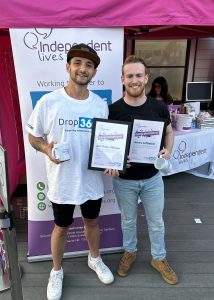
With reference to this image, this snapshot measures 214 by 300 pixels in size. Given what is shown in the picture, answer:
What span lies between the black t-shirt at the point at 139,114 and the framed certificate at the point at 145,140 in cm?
4

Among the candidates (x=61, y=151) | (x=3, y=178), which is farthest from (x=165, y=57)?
(x=3, y=178)

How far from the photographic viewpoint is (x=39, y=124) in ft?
6.35

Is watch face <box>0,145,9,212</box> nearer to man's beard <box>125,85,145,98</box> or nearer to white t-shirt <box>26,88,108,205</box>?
white t-shirt <box>26,88,108,205</box>

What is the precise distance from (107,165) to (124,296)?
41.8 inches

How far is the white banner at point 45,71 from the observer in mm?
2152

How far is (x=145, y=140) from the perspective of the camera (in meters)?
2.09

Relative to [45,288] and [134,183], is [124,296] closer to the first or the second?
[45,288]

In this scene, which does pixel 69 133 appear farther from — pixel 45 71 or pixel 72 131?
pixel 45 71

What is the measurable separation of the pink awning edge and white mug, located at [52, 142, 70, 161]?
35.7 inches

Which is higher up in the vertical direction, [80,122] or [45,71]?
[45,71]

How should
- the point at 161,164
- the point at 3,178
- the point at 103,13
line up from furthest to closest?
the point at 103,13, the point at 161,164, the point at 3,178

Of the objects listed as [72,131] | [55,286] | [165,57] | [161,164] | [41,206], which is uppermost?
[165,57]

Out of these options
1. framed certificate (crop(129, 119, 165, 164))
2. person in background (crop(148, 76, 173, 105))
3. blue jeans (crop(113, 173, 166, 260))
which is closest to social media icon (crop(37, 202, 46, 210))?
blue jeans (crop(113, 173, 166, 260))

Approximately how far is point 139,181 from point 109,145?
0.39m
